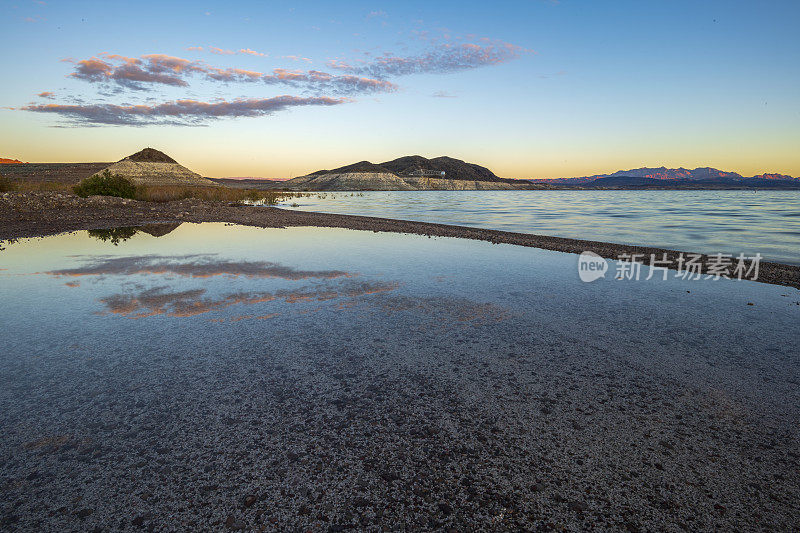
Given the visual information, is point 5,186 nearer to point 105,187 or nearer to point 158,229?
point 105,187

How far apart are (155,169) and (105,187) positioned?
4608 inches

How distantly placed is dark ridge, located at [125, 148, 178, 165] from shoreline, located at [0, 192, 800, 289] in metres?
129

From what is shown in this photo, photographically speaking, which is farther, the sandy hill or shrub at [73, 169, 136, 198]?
the sandy hill

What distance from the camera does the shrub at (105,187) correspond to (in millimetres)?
29297

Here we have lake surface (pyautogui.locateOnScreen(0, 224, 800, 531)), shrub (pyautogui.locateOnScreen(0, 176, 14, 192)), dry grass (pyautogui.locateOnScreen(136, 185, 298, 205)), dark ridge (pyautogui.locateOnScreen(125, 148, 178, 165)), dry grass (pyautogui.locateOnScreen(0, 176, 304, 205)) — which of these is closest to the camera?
lake surface (pyautogui.locateOnScreen(0, 224, 800, 531))

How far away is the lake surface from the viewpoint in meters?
2.45

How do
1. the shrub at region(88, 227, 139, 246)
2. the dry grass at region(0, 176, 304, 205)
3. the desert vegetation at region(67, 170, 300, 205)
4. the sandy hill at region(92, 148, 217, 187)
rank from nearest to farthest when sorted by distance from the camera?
the shrub at region(88, 227, 139, 246) < the desert vegetation at region(67, 170, 300, 205) < the dry grass at region(0, 176, 304, 205) < the sandy hill at region(92, 148, 217, 187)

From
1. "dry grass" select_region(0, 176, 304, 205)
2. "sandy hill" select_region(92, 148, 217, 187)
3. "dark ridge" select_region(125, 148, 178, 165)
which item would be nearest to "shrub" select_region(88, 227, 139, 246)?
"dry grass" select_region(0, 176, 304, 205)

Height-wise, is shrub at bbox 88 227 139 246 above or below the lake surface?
above

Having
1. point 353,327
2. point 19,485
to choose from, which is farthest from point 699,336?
point 19,485

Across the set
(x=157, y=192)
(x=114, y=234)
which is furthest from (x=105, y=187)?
(x=114, y=234)

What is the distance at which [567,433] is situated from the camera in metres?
3.19

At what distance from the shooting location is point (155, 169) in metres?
128

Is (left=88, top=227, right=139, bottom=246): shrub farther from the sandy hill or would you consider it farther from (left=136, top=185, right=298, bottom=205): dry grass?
the sandy hill
